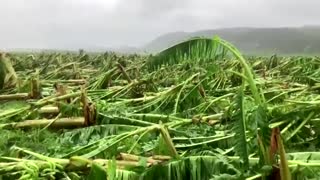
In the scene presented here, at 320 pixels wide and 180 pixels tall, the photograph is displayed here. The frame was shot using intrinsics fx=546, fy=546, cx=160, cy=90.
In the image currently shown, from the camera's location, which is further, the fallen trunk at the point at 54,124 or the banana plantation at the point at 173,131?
the fallen trunk at the point at 54,124

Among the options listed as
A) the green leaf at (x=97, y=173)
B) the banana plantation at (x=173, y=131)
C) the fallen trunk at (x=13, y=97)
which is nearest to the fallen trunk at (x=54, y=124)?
the banana plantation at (x=173, y=131)

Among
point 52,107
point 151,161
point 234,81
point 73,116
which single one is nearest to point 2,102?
point 52,107

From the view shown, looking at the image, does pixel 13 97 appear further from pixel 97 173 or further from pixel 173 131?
pixel 97 173

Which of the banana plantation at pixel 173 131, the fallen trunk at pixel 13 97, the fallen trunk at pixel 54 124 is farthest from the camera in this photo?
the fallen trunk at pixel 13 97

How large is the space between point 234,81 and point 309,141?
543 cm

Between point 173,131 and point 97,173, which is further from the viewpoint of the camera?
point 173,131

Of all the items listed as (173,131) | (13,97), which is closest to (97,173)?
(173,131)

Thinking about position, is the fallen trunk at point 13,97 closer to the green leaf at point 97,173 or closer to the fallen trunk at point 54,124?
the fallen trunk at point 54,124

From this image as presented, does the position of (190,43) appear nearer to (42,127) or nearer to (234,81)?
(42,127)

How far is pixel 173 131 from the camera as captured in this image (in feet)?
19.4

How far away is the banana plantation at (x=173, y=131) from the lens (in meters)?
3.90

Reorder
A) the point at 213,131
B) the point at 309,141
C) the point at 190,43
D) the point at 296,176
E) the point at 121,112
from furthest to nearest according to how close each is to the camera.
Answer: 1. the point at 121,112
2. the point at 213,131
3. the point at 309,141
4. the point at 190,43
5. the point at 296,176

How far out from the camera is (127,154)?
4.84 m

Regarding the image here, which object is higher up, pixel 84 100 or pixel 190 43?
pixel 190 43
